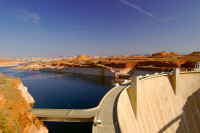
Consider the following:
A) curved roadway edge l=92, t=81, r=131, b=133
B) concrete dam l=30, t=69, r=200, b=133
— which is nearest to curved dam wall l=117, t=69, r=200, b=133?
concrete dam l=30, t=69, r=200, b=133

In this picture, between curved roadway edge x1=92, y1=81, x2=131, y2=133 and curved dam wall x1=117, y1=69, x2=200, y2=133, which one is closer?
curved roadway edge x1=92, y1=81, x2=131, y2=133

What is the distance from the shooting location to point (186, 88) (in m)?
21.8

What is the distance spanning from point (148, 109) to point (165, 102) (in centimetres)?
481

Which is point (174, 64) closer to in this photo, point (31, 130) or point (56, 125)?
point (56, 125)

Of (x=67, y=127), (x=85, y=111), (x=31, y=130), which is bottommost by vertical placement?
(x=67, y=127)

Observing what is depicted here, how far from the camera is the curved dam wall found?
15218 millimetres

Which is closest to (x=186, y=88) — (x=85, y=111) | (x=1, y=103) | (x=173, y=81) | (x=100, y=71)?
(x=173, y=81)

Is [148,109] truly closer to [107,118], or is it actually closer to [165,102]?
[165,102]

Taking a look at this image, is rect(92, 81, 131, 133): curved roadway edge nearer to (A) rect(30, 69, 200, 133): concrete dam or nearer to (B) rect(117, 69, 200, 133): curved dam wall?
(A) rect(30, 69, 200, 133): concrete dam

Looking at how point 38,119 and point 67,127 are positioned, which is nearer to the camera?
point 38,119

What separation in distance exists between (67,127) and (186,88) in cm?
2288

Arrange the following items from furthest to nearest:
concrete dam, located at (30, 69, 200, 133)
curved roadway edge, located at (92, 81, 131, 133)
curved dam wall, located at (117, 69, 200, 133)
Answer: curved dam wall, located at (117, 69, 200, 133)
concrete dam, located at (30, 69, 200, 133)
curved roadway edge, located at (92, 81, 131, 133)

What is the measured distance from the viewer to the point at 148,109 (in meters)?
16.8

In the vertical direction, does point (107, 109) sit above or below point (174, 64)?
Answer: below
